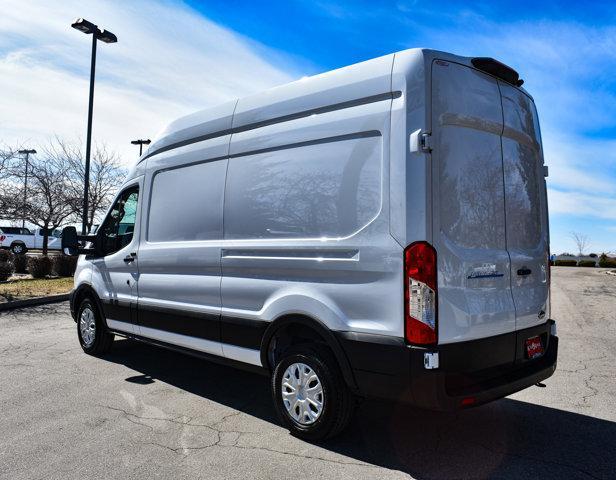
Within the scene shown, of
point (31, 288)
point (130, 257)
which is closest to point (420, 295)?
point (130, 257)

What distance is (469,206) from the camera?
141 inches

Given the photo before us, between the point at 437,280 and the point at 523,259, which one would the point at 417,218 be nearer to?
the point at 437,280

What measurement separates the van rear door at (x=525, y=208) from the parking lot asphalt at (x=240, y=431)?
94 cm

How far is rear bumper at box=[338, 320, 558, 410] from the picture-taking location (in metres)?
3.22

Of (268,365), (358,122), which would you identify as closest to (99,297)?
(268,365)

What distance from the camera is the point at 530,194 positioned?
4.26m

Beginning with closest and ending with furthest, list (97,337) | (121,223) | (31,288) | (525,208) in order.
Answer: (525,208), (121,223), (97,337), (31,288)

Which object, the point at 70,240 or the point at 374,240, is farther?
the point at 70,240

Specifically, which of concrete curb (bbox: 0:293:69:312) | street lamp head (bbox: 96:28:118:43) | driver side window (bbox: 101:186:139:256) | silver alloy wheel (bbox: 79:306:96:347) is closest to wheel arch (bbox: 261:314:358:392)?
driver side window (bbox: 101:186:139:256)

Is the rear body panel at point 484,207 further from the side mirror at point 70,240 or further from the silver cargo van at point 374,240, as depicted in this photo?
the side mirror at point 70,240

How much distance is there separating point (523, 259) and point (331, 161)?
1.66 metres

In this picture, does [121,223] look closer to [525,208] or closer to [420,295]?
[420,295]

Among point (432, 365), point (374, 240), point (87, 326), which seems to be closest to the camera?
point (432, 365)

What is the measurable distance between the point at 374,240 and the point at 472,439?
1.78 meters
